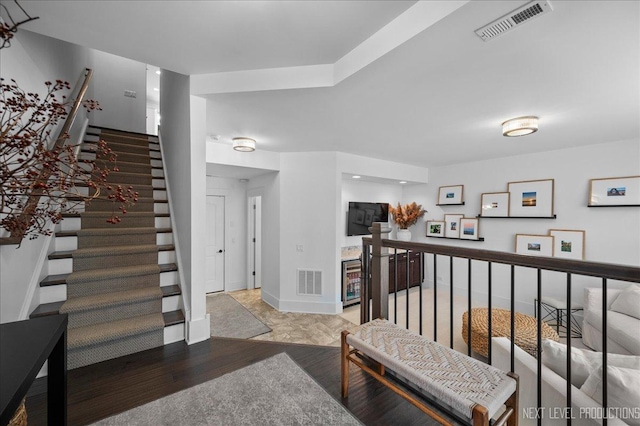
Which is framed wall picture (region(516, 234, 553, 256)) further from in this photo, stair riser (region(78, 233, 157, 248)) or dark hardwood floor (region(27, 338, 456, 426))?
stair riser (region(78, 233, 157, 248))

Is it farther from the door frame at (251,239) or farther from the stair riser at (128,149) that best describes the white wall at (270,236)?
the stair riser at (128,149)

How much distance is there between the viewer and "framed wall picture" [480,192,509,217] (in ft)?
15.1

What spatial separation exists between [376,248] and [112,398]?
77.1 inches

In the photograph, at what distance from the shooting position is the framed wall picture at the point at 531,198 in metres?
4.13

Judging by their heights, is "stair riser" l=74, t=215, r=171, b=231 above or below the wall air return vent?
above

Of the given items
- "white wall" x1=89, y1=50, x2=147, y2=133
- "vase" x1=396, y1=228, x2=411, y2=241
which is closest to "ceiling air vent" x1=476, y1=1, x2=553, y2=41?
"vase" x1=396, y1=228, x2=411, y2=241

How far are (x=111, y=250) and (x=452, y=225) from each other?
5.46m

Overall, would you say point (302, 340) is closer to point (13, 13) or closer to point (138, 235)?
point (138, 235)

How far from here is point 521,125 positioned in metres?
2.79

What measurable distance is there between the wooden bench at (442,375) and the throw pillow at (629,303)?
298cm

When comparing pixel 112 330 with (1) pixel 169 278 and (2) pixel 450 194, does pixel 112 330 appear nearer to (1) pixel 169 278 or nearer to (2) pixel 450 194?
(1) pixel 169 278

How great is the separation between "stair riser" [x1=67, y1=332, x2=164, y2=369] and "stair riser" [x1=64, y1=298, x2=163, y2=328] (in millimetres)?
245

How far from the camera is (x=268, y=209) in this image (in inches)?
184

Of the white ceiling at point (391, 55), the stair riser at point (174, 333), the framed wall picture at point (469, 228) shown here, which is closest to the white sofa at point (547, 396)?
the white ceiling at point (391, 55)
